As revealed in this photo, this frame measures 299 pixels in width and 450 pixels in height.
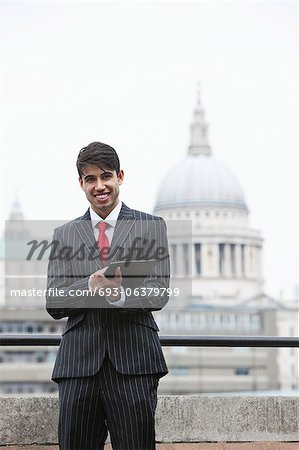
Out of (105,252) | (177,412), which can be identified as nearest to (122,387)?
(105,252)

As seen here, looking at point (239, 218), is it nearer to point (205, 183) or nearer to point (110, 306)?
point (205, 183)

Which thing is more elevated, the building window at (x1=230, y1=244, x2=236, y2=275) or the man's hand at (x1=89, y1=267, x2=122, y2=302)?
the building window at (x1=230, y1=244, x2=236, y2=275)

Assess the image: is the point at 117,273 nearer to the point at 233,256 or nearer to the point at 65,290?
the point at 65,290

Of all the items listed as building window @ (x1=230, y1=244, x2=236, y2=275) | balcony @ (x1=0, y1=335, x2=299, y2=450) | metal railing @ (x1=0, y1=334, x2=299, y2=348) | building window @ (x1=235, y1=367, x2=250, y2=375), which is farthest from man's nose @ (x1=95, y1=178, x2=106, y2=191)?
building window @ (x1=230, y1=244, x2=236, y2=275)

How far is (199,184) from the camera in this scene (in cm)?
12962

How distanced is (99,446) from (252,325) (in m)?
113

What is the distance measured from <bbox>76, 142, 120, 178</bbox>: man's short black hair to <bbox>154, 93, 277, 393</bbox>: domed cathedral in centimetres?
9773

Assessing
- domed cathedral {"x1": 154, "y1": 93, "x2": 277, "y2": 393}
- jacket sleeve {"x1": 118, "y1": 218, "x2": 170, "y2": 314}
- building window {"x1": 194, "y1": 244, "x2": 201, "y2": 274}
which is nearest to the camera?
jacket sleeve {"x1": 118, "y1": 218, "x2": 170, "y2": 314}

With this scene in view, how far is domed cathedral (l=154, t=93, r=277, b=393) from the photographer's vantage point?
10588cm

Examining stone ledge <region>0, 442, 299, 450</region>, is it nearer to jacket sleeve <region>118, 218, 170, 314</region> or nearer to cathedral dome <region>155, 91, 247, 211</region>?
jacket sleeve <region>118, 218, 170, 314</region>

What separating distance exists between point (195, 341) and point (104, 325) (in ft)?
3.66

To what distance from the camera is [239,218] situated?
12494 centimetres

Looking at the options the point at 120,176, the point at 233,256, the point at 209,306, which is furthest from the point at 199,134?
the point at 120,176

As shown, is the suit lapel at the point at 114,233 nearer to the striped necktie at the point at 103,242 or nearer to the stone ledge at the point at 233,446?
the striped necktie at the point at 103,242
